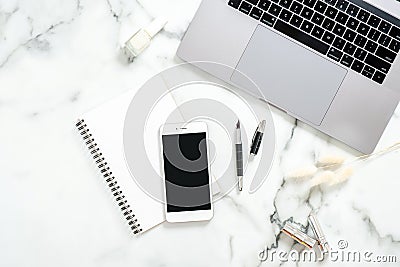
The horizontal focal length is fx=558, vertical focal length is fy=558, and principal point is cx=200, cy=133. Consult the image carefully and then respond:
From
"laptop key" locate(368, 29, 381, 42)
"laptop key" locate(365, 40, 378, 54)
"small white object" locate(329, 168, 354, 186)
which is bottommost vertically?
"small white object" locate(329, 168, 354, 186)

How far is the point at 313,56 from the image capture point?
0.81m

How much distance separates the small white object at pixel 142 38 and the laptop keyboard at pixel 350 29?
0.11 meters

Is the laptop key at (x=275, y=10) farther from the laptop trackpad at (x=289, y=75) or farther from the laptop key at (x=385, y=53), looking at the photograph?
the laptop key at (x=385, y=53)

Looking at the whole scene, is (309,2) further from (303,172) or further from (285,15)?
(303,172)

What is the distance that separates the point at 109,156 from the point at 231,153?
18 cm

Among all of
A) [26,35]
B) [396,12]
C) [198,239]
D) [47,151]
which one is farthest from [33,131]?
[396,12]

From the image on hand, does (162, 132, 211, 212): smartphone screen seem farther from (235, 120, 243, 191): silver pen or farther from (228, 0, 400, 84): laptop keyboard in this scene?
(228, 0, 400, 84): laptop keyboard

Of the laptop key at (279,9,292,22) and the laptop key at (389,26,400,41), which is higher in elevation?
the laptop key at (389,26,400,41)

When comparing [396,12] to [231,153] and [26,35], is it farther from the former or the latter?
[26,35]

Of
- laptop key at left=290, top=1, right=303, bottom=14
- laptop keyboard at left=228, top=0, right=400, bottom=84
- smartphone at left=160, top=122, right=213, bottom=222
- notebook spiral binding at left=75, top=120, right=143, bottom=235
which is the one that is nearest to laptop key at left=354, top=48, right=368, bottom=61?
laptop keyboard at left=228, top=0, right=400, bottom=84

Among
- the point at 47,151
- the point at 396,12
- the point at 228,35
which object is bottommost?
the point at 47,151

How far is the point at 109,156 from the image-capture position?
823 mm

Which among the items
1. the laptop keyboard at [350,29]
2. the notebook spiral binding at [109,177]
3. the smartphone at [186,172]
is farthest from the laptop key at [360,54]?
the notebook spiral binding at [109,177]

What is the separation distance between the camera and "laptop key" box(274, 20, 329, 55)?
0.81 m
